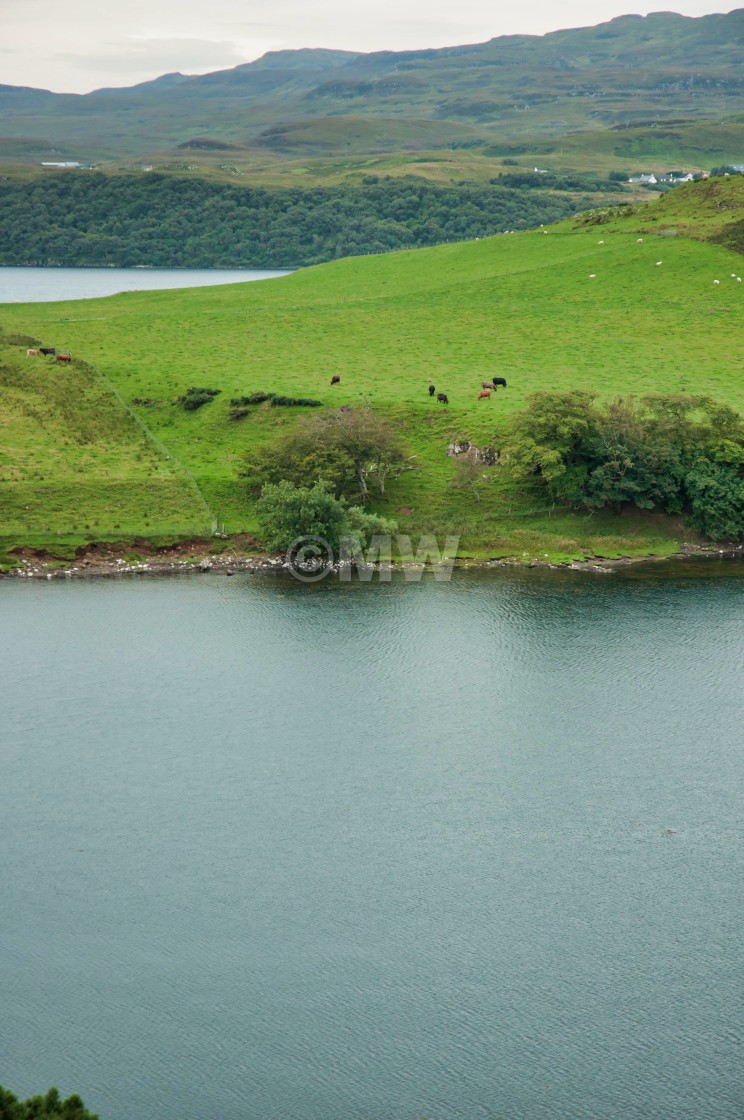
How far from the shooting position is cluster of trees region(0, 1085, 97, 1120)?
88.7 ft

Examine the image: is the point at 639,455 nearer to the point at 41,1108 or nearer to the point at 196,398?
the point at 196,398

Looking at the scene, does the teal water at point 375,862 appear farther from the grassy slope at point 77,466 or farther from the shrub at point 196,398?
the shrub at point 196,398

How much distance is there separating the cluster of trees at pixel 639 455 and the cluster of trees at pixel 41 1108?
217ft

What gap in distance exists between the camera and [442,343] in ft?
410

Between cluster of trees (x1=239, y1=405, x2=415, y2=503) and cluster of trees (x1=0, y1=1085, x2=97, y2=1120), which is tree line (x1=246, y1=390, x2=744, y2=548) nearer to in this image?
cluster of trees (x1=239, y1=405, x2=415, y2=503)

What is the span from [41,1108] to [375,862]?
21986 mm

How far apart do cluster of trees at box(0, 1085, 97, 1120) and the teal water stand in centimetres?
839

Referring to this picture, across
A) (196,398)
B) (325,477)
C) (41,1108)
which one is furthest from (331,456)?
(41,1108)

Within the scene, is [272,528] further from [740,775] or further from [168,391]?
[740,775]

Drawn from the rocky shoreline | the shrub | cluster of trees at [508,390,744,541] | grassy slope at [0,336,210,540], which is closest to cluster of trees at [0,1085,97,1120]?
the rocky shoreline

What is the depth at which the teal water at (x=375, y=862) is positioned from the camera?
37.2 m

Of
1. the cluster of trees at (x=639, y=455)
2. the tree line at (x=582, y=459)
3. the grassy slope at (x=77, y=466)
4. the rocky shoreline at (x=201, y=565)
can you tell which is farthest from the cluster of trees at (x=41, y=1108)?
the cluster of trees at (x=639, y=455)

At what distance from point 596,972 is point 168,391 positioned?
79.5 meters

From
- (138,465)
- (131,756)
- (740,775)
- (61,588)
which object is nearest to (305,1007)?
(131,756)
